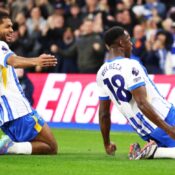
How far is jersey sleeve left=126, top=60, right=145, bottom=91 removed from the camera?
11.4 m

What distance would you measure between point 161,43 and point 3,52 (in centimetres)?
975

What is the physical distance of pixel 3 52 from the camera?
38.8 ft

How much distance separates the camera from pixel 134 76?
37.5 ft

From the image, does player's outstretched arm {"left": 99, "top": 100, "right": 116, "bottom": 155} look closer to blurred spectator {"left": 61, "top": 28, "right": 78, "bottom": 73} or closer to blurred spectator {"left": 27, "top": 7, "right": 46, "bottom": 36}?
blurred spectator {"left": 61, "top": 28, "right": 78, "bottom": 73}

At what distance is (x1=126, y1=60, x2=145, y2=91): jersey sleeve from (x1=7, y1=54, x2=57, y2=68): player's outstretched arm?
1029mm

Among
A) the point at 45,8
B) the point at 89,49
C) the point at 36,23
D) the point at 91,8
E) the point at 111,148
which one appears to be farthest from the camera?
the point at 45,8

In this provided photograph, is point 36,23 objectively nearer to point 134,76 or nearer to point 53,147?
point 53,147

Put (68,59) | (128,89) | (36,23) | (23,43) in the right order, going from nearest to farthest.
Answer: (128,89) → (68,59) → (23,43) → (36,23)

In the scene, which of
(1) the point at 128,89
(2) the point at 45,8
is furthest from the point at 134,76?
(2) the point at 45,8

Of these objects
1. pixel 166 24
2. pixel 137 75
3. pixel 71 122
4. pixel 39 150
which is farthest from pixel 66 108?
pixel 137 75

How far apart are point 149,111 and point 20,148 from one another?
7.43 ft

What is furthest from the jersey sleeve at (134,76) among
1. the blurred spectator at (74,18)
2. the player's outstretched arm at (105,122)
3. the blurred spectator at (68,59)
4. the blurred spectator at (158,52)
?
the blurred spectator at (74,18)

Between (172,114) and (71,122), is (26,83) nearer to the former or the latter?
(71,122)

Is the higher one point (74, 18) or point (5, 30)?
point (5, 30)
